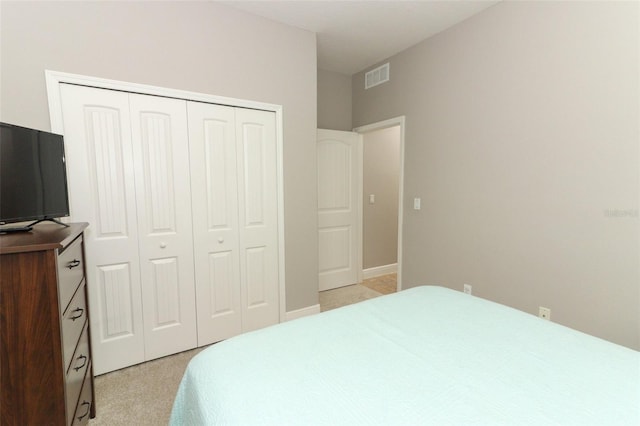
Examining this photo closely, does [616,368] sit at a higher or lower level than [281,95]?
lower

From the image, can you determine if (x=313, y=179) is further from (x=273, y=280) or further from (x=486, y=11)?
(x=486, y=11)

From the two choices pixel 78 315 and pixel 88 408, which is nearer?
pixel 78 315

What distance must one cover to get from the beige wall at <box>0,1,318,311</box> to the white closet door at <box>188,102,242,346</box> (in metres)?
0.26

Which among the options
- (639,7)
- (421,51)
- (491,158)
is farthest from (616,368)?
(421,51)

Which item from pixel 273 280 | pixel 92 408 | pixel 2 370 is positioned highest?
pixel 2 370

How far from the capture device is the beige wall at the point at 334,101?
362 centimetres

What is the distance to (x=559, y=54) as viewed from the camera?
196 centimetres

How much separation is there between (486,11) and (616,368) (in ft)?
8.45

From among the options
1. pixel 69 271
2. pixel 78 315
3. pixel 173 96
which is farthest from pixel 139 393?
pixel 173 96

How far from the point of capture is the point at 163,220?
2.16 metres

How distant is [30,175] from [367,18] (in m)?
2.56

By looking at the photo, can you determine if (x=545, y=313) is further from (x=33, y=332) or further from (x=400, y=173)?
(x=33, y=332)

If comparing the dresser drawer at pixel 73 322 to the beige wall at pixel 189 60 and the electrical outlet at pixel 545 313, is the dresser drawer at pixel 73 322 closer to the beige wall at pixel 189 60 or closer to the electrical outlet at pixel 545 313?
the beige wall at pixel 189 60

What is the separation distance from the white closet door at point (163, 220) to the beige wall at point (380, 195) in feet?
7.80
